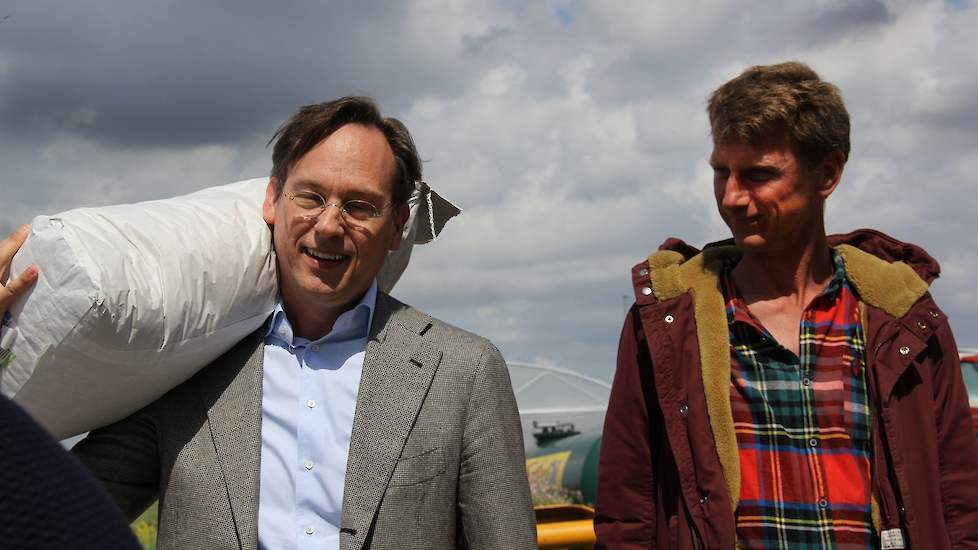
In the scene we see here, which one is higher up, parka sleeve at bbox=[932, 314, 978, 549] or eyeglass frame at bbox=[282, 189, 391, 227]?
eyeglass frame at bbox=[282, 189, 391, 227]

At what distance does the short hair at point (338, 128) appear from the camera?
2650 millimetres

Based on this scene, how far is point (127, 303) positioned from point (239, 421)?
47 cm

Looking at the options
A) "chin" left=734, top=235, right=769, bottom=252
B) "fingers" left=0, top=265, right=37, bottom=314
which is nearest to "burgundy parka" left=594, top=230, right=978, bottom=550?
"chin" left=734, top=235, right=769, bottom=252

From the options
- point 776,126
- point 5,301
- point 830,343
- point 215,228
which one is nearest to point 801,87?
point 776,126

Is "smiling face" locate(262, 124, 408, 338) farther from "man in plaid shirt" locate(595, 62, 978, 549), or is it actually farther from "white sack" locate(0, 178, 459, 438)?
"man in plaid shirt" locate(595, 62, 978, 549)

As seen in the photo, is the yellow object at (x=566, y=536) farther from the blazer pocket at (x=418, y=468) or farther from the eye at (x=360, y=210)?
the eye at (x=360, y=210)

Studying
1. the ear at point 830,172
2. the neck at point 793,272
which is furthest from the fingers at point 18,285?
the ear at point 830,172

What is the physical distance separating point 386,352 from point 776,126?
3.63 feet

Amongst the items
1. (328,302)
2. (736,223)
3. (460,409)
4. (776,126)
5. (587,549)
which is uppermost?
(776,126)

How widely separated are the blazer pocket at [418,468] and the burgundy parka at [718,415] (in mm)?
560

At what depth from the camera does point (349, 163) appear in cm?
262

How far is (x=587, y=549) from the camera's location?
12.9 ft

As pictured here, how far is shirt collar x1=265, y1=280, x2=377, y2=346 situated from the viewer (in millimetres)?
2643

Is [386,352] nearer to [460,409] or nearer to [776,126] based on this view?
[460,409]
